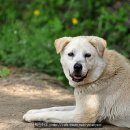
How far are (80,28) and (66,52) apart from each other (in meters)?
5.86

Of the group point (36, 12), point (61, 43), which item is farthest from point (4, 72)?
point (36, 12)

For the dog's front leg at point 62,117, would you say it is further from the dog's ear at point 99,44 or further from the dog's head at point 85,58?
the dog's ear at point 99,44

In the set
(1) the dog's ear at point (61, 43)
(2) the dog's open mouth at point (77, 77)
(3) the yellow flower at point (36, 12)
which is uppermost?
(3) the yellow flower at point (36, 12)

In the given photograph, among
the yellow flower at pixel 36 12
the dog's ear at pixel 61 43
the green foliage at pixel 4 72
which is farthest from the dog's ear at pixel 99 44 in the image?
the yellow flower at pixel 36 12

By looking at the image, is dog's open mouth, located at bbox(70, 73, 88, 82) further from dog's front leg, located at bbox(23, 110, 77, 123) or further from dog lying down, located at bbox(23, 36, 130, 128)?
dog's front leg, located at bbox(23, 110, 77, 123)

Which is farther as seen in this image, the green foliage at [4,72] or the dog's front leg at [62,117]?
the green foliage at [4,72]

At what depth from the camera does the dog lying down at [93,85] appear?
6.93m

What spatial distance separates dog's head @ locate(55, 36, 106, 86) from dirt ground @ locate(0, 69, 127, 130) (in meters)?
0.76

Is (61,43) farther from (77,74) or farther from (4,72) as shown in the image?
(4,72)

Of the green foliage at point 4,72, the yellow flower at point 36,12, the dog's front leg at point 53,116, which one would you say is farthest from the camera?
the yellow flower at point 36,12

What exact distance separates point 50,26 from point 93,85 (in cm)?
604

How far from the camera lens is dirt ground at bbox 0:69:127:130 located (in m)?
7.16

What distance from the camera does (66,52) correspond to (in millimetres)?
7156

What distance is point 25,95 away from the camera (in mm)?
8672
